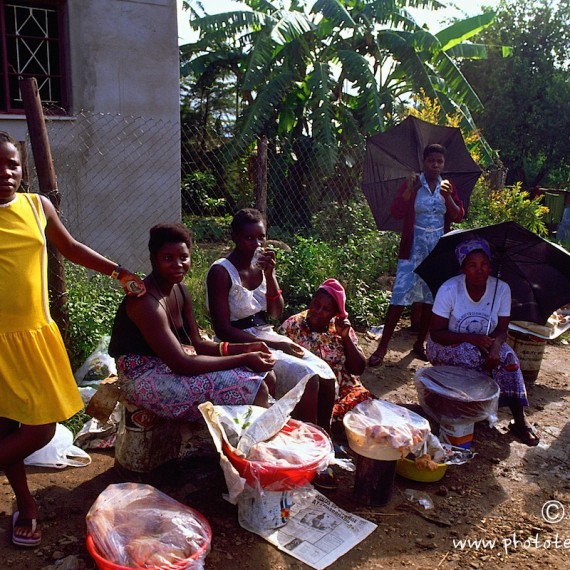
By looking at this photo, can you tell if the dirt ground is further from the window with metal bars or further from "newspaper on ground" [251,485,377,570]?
the window with metal bars

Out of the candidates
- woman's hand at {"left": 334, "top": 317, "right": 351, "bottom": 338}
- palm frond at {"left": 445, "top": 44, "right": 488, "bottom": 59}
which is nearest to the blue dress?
woman's hand at {"left": 334, "top": 317, "right": 351, "bottom": 338}

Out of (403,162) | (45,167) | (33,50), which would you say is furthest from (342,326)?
(33,50)

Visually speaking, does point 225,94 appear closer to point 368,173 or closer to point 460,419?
point 368,173

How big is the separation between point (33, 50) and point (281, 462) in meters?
5.76

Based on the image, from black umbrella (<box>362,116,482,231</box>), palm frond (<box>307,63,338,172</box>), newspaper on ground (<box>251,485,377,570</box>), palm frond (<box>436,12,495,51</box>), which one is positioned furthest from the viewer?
palm frond (<box>436,12,495,51</box>)

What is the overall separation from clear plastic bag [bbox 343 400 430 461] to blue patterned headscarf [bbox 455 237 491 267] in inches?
50.7

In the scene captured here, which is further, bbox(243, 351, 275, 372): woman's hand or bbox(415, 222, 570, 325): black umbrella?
bbox(415, 222, 570, 325): black umbrella

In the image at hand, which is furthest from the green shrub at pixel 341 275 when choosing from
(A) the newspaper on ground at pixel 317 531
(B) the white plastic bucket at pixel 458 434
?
(A) the newspaper on ground at pixel 317 531

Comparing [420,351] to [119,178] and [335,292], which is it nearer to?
[335,292]

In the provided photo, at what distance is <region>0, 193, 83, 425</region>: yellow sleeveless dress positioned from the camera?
2.29 meters

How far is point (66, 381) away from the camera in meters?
2.48

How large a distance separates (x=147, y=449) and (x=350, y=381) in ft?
4.58

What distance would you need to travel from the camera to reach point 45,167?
3750 millimetres

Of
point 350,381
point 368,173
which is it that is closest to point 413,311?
point 368,173
